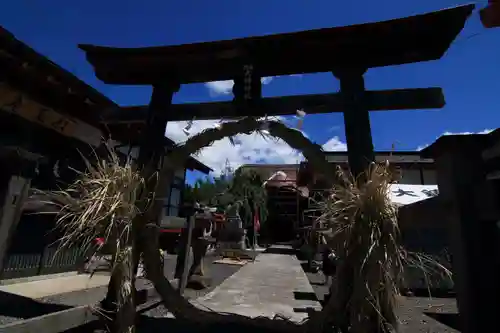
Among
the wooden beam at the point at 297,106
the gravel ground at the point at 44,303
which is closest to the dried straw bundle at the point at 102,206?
the gravel ground at the point at 44,303

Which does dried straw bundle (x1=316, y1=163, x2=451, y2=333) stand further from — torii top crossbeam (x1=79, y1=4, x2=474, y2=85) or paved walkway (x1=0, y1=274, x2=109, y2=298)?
paved walkway (x1=0, y1=274, x2=109, y2=298)

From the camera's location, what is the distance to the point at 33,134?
4773 millimetres

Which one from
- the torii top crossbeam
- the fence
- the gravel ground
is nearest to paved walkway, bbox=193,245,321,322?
the gravel ground

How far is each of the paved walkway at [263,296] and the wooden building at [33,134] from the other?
2293 millimetres

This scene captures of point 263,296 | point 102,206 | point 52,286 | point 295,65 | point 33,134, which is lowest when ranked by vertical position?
point 263,296

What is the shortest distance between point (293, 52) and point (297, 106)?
0.58m

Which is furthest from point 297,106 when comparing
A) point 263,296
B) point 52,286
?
point 52,286

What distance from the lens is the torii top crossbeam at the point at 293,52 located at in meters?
2.84

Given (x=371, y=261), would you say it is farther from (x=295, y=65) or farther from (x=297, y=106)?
(x=295, y=65)

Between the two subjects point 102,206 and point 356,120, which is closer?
point 102,206

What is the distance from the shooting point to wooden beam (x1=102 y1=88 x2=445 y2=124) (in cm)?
297

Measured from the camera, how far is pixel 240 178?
900 inches

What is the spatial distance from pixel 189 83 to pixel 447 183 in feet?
9.89

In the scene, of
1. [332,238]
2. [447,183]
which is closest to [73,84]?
[332,238]
